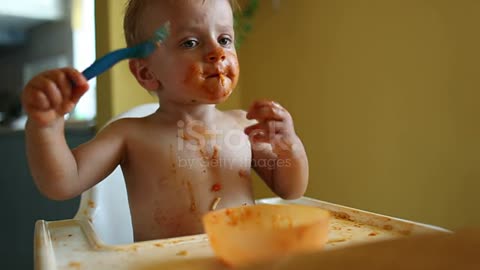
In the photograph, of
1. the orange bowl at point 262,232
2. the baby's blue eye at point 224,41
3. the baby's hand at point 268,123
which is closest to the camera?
the orange bowl at point 262,232

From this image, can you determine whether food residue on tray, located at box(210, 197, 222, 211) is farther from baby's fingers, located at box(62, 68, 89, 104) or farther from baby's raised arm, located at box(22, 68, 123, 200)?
baby's fingers, located at box(62, 68, 89, 104)

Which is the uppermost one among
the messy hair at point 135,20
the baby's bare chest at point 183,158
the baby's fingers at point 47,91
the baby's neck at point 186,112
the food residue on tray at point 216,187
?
the messy hair at point 135,20

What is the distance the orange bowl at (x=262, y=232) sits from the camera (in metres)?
0.38

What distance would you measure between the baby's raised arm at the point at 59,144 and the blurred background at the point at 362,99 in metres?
0.76

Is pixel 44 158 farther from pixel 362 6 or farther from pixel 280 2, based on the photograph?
pixel 280 2

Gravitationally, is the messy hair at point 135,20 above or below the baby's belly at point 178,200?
above

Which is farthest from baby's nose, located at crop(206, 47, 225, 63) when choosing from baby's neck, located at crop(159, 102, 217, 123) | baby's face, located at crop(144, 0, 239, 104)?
baby's neck, located at crop(159, 102, 217, 123)

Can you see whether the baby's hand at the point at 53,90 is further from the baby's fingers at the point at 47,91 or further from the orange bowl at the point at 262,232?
the orange bowl at the point at 262,232

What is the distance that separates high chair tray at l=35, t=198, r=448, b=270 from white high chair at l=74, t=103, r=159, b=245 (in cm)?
10

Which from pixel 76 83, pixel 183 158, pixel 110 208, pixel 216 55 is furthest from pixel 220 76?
pixel 110 208

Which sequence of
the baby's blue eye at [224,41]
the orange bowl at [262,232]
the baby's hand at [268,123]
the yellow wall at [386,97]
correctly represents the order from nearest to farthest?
the orange bowl at [262,232]
the baby's hand at [268,123]
the baby's blue eye at [224,41]
the yellow wall at [386,97]

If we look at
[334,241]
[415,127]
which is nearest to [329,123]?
[415,127]

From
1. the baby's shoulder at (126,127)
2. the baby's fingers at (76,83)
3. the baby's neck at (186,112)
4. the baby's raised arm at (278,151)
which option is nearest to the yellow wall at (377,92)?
the baby's raised arm at (278,151)

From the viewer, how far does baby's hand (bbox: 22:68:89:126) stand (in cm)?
48
